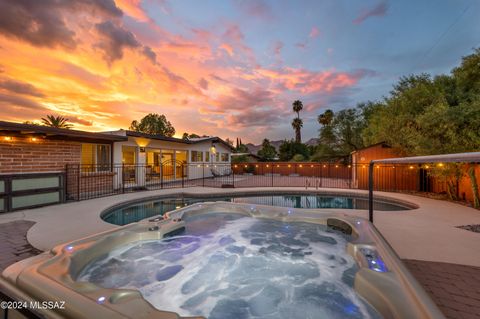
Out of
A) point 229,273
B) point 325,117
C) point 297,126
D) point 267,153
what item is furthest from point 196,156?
point 297,126

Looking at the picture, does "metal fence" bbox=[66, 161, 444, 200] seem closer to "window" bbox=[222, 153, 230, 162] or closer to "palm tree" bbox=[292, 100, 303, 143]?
"window" bbox=[222, 153, 230, 162]

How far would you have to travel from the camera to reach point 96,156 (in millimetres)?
9328

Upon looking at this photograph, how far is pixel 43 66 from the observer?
23.0 ft

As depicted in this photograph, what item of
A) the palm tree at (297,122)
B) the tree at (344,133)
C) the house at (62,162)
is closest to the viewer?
the house at (62,162)

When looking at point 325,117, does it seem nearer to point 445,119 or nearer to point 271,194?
point 271,194

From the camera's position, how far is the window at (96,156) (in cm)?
909

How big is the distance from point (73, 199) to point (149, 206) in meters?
2.47

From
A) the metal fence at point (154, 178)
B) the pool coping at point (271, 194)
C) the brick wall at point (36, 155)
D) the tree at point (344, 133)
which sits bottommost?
the pool coping at point (271, 194)

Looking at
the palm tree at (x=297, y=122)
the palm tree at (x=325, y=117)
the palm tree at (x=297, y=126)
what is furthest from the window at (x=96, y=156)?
the palm tree at (x=297, y=126)

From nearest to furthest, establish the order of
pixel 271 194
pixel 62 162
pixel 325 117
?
pixel 62 162
pixel 271 194
pixel 325 117

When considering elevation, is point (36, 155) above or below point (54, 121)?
below

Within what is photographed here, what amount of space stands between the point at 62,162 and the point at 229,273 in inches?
307

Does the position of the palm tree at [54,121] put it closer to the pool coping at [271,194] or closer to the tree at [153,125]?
the tree at [153,125]

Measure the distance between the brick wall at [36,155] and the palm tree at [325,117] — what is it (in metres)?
25.8
